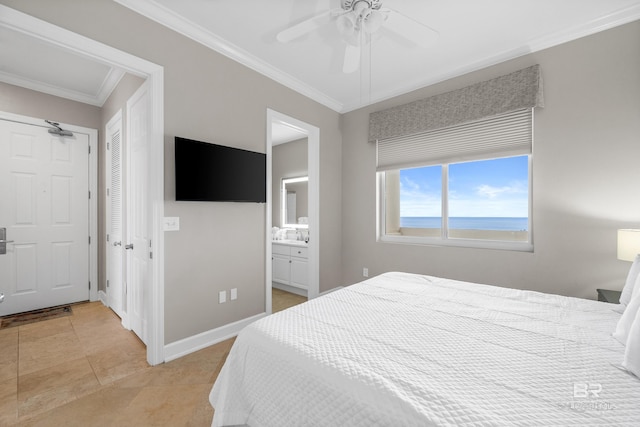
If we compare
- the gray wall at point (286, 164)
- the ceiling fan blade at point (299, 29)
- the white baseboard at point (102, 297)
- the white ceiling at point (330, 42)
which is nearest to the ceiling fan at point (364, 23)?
the ceiling fan blade at point (299, 29)

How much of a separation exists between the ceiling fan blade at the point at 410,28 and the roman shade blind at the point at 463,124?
4.21 feet

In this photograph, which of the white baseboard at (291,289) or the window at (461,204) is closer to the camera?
the window at (461,204)

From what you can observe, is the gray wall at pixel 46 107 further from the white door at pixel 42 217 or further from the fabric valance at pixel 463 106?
the fabric valance at pixel 463 106

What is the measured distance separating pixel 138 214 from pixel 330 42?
2.43 meters

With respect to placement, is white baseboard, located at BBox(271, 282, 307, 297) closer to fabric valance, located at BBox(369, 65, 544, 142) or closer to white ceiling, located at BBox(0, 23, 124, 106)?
fabric valance, located at BBox(369, 65, 544, 142)

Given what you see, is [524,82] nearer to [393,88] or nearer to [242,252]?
[393,88]

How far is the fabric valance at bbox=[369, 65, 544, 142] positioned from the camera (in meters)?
2.56

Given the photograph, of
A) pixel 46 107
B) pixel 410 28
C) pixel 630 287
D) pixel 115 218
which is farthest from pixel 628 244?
pixel 46 107

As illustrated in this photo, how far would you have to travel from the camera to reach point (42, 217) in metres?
3.29

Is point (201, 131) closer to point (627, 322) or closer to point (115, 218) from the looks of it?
point (115, 218)

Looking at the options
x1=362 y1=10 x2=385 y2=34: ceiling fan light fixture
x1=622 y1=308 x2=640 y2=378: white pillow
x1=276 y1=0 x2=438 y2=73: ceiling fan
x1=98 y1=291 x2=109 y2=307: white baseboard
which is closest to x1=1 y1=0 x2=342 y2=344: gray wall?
x1=276 y1=0 x2=438 y2=73: ceiling fan

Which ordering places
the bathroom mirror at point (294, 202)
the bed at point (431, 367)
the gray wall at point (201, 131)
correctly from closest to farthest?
the bed at point (431, 367)
the gray wall at point (201, 131)
the bathroom mirror at point (294, 202)

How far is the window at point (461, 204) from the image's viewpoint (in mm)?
2840

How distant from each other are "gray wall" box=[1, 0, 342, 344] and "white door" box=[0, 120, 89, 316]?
2.32 m
